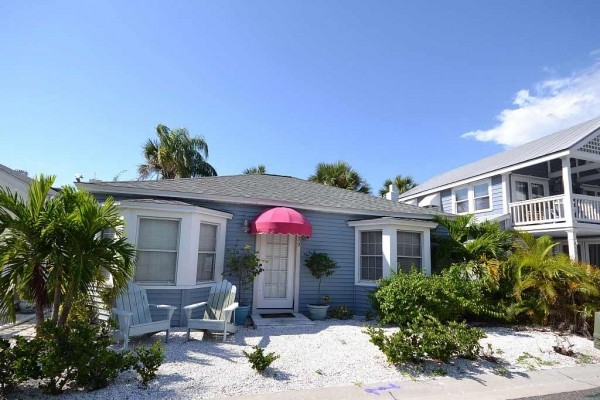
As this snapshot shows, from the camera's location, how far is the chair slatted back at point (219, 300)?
7.63 m

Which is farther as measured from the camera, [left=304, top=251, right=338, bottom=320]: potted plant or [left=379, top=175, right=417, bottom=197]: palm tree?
[left=379, top=175, right=417, bottom=197]: palm tree

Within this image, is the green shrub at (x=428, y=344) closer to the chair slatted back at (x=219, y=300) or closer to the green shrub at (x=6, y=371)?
the chair slatted back at (x=219, y=300)

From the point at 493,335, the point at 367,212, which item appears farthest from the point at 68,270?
the point at 493,335

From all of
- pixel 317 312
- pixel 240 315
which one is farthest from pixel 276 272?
pixel 240 315

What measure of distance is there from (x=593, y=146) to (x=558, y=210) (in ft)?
10.9

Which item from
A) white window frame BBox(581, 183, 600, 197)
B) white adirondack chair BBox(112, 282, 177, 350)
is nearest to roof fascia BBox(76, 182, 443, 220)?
white adirondack chair BBox(112, 282, 177, 350)

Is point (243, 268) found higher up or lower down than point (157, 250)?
lower down

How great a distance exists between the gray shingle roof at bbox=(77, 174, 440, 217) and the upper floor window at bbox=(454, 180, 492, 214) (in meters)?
6.01

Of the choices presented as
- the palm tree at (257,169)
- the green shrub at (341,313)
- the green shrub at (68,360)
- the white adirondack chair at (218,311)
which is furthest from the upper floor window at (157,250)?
the palm tree at (257,169)

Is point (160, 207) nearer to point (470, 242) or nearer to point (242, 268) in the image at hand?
point (242, 268)

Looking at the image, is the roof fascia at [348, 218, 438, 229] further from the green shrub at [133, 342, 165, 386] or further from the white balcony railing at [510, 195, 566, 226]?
the green shrub at [133, 342, 165, 386]

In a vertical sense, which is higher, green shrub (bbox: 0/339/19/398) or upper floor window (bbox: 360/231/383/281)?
upper floor window (bbox: 360/231/383/281)

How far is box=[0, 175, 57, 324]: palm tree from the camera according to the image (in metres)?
5.07

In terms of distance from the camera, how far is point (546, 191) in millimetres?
16219
